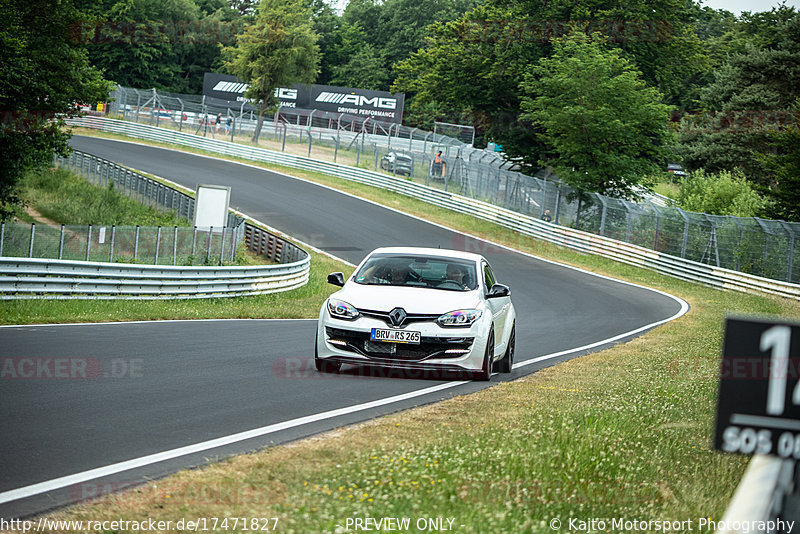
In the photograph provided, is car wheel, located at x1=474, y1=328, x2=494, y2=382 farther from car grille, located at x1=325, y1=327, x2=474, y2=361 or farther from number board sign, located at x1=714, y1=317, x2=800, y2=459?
number board sign, located at x1=714, y1=317, x2=800, y2=459

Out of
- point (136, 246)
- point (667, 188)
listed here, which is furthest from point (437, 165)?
point (667, 188)

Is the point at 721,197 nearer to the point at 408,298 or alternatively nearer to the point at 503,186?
the point at 503,186

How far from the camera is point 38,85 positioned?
24.4 metres

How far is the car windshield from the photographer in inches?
484

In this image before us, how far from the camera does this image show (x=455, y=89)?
5525 cm

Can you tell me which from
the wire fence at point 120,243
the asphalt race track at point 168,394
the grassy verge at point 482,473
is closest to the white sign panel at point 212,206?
the wire fence at point 120,243

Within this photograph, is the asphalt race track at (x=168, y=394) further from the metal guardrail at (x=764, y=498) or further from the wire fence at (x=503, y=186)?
the wire fence at (x=503, y=186)

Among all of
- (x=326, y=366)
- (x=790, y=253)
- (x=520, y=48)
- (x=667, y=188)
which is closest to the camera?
(x=326, y=366)

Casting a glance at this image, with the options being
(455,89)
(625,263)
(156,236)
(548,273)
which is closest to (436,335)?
(156,236)

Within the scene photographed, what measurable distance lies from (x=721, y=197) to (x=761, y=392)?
50.8 metres

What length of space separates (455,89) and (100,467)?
166 feet

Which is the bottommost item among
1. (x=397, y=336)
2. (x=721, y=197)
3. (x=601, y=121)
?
(x=397, y=336)

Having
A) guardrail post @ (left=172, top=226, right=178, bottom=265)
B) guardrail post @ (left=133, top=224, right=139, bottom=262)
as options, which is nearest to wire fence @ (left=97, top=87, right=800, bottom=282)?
guardrail post @ (left=172, top=226, right=178, bottom=265)

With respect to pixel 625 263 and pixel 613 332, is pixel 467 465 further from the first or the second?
pixel 625 263
